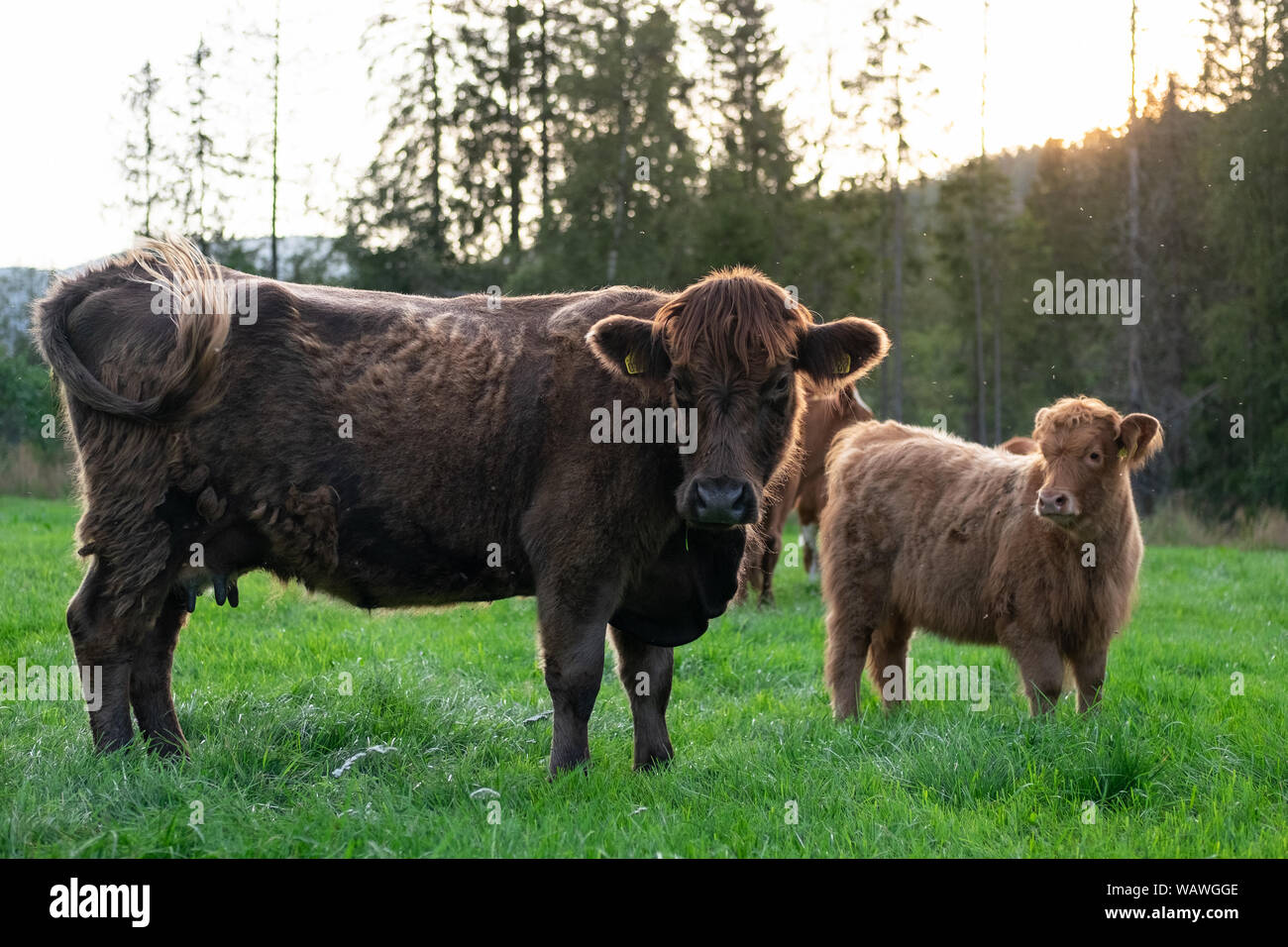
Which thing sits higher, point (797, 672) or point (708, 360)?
point (708, 360)

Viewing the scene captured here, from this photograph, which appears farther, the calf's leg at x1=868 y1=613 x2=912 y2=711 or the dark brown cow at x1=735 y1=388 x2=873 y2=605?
the dark brown cow at x1=735 y1=388 x2=873 y2=605

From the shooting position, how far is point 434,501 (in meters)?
4.98

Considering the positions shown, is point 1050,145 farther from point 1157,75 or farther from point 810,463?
point 810,463

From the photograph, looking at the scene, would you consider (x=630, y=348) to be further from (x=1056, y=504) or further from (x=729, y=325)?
(x=1056, y=504)

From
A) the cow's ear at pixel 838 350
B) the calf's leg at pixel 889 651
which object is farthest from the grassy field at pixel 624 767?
the cow's ear at pixel 838 350

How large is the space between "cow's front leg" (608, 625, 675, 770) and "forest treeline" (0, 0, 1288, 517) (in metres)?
19.2

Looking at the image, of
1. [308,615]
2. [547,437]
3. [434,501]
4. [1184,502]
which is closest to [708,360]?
[547,437]

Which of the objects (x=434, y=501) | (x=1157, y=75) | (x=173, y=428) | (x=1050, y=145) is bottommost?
(x=434, y=501)

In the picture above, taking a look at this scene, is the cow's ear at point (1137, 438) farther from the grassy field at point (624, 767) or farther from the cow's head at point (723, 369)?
the cow's head at point (723, 369)

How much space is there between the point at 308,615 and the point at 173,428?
452 cm

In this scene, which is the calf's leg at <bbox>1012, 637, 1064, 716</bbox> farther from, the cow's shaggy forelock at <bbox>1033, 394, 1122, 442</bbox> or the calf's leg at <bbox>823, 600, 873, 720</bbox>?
the cow's shaggy forelock at <bbox>1033, 394, 1122, 442</bbox>

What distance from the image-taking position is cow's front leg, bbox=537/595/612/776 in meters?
4.83

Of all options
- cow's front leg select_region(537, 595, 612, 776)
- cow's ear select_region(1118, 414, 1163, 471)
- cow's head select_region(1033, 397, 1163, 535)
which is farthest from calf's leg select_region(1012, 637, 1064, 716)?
cow's front leg select_region(537, 595, 612, 776)

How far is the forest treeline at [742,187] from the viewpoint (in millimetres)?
25469
